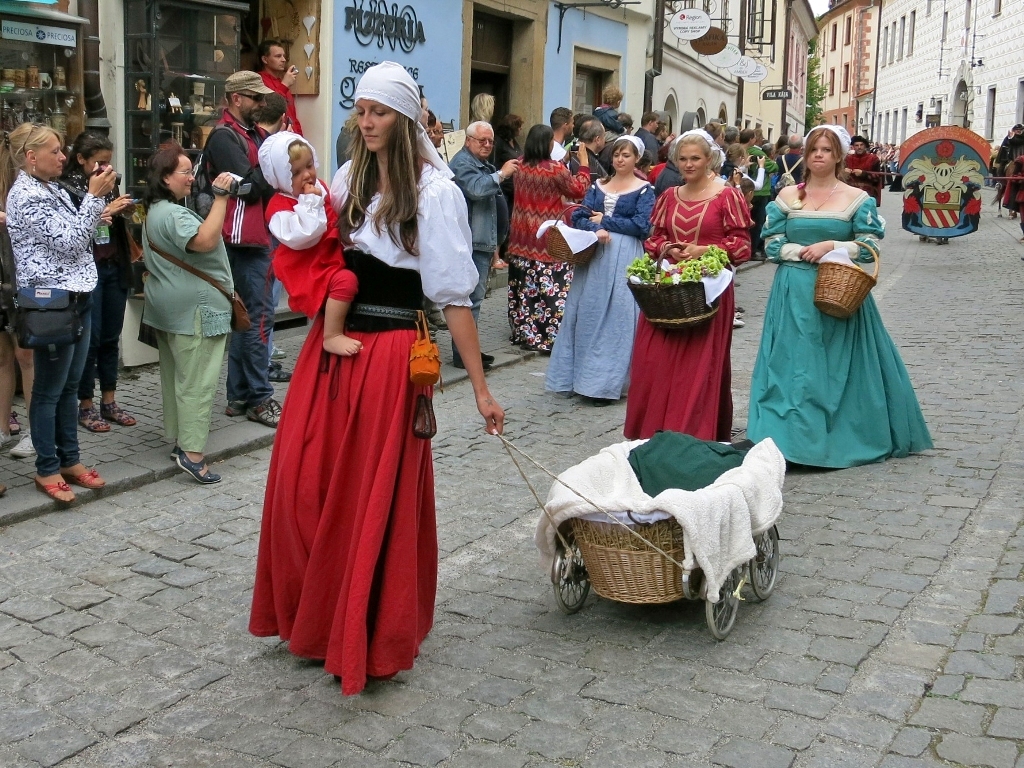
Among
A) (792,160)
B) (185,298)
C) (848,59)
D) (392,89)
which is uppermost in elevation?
(848,59)

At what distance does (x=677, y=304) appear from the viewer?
6.68 meters

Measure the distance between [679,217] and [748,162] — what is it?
985cm

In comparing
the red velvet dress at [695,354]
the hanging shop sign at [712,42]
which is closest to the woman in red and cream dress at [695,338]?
the red velvet dress at [695,354]

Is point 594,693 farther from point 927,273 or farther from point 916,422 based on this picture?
point 927,273

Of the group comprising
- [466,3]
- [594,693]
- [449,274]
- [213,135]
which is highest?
[466,3]

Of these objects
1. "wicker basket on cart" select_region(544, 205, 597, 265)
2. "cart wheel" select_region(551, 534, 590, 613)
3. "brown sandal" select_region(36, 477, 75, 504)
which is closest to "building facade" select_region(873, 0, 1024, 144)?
"wicker basket on cart" select_region(544, 205, 597, 265)

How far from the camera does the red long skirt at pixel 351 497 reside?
13.1ft

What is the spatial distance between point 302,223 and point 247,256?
12.7 ft

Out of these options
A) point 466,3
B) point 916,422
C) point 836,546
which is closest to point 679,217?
point 916,422

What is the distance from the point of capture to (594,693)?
13.5ft

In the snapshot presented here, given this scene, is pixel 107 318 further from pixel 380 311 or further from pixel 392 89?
pixel 392 89

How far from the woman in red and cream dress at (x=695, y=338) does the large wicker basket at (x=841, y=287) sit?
1.54ft

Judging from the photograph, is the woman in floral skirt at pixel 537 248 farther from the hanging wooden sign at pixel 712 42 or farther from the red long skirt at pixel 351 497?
the hanging wooden sign at pixel 712 42

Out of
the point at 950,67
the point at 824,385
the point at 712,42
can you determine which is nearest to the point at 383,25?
the point at 824,385
